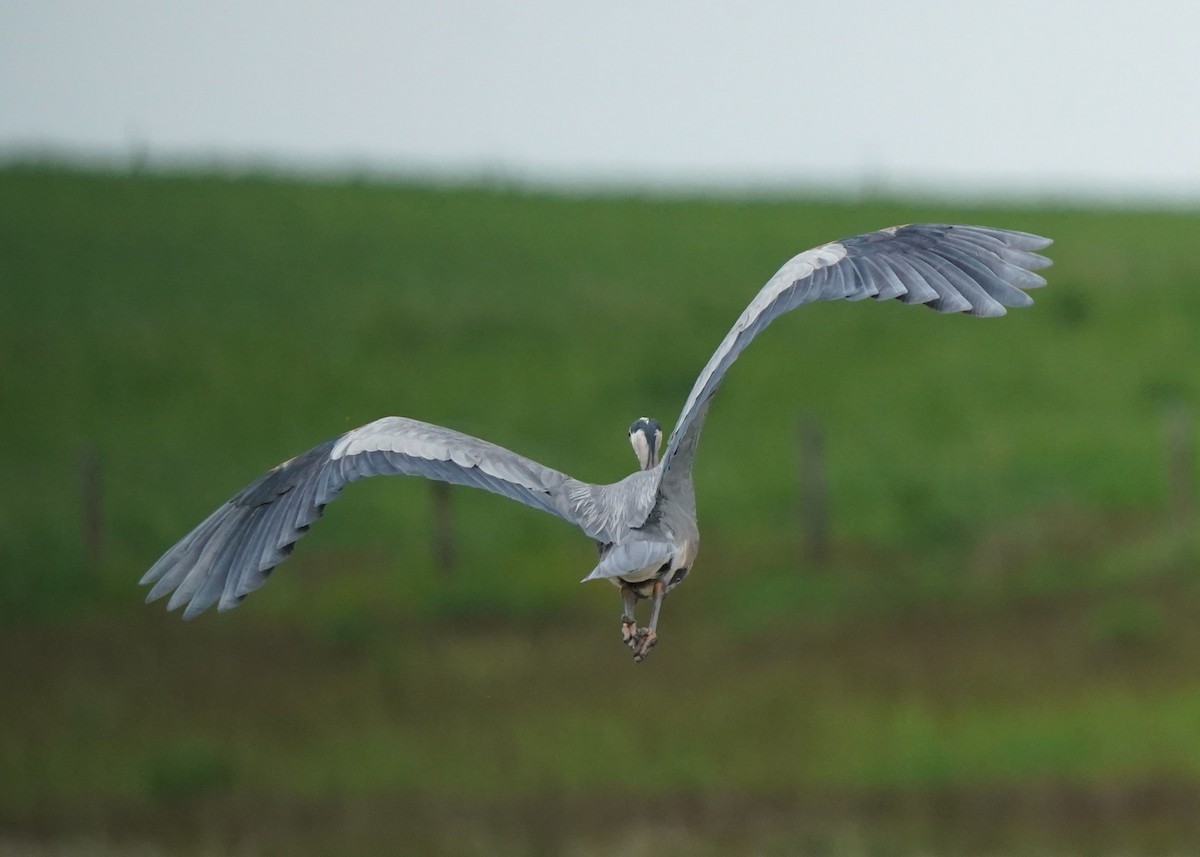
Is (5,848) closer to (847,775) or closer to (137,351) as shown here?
(847,775)

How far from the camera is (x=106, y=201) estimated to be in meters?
42.5

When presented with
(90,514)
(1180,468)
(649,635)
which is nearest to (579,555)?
(90,514)

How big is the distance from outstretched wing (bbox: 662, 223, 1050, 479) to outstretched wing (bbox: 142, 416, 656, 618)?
476 millimetres

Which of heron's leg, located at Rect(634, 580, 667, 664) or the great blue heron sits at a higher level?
the great blue heron

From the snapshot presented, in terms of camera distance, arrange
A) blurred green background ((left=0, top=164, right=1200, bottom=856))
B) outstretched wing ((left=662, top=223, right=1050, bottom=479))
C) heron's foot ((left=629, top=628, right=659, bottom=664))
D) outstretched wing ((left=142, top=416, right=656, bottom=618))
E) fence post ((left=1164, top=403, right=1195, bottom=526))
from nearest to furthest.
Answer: heron's foot ((left=629, top=628, right=659, bottom=664))
outstretched wing ((left=662, top=223, right=1050, bottom=479))
outstretched wing ((left=142, top=416, right=656, bottom=618))
blurred green background ((left=0, top=164, right=1200, bottom=856))
fence post ((left=1164, top=403, right=1195, bottom=526))

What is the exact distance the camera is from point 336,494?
8.90m

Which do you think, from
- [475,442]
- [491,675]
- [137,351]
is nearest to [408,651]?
[491,675]

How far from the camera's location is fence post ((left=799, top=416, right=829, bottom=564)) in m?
26.1

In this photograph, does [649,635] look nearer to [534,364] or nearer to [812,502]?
[812,502]

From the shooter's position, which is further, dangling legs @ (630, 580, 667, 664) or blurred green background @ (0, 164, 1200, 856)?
blurred green background @ (0, 164, 1200, 856)

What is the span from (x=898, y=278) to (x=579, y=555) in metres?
17.4

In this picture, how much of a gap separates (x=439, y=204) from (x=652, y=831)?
1045 inches

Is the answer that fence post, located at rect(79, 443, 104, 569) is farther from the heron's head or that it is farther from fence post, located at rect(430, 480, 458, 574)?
the heron's head

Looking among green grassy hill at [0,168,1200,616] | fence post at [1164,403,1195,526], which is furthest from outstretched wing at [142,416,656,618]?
fence post at [1164,403,1195,526]
